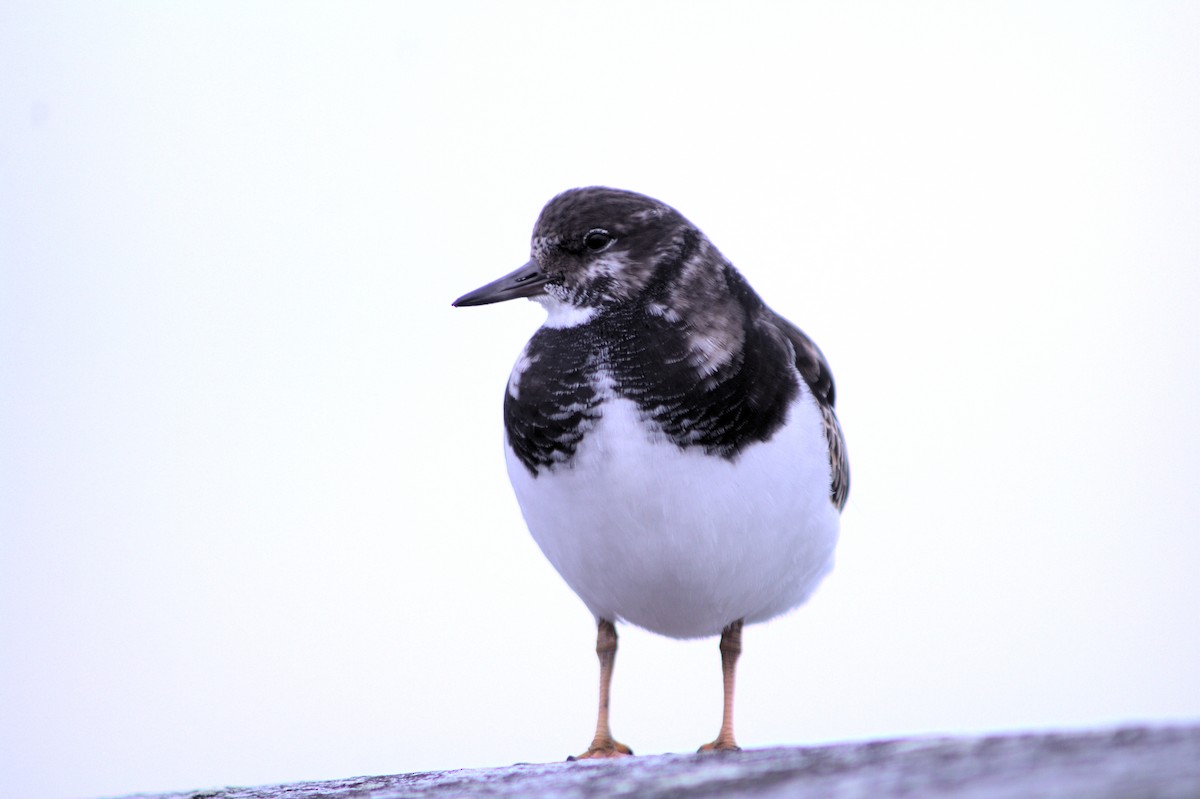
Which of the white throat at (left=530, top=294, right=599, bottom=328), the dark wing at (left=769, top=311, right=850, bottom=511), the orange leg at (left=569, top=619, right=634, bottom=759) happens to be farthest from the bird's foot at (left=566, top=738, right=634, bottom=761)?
the white throat at (left=530, top=294, right=599, bottom=328)

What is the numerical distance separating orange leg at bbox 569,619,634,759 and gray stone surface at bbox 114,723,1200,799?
1.48 metres

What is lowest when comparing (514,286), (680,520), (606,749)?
(606,749)

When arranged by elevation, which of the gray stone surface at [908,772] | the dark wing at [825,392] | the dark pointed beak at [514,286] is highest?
the dark pointed beak at [514,286]

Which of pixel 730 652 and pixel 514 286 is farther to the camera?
pixel 730 652

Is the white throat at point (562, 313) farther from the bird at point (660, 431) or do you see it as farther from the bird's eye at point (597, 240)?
the bird's eye at point (597, 240)

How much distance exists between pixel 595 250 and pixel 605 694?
2.47 m

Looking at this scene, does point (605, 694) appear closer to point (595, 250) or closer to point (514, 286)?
point (514, 286)

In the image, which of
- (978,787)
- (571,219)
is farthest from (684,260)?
(978,787)

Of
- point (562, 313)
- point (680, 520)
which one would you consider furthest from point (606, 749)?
point (562, 313)

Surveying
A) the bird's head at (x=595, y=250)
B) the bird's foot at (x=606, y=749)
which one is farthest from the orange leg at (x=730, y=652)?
the bird's head at (x=595, y=250)

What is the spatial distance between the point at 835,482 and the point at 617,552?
1474 millimetres

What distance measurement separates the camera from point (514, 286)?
680 cm

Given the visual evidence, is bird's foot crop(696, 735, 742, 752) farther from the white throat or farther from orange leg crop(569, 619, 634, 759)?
the white throat

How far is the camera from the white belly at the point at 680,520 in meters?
6.09
